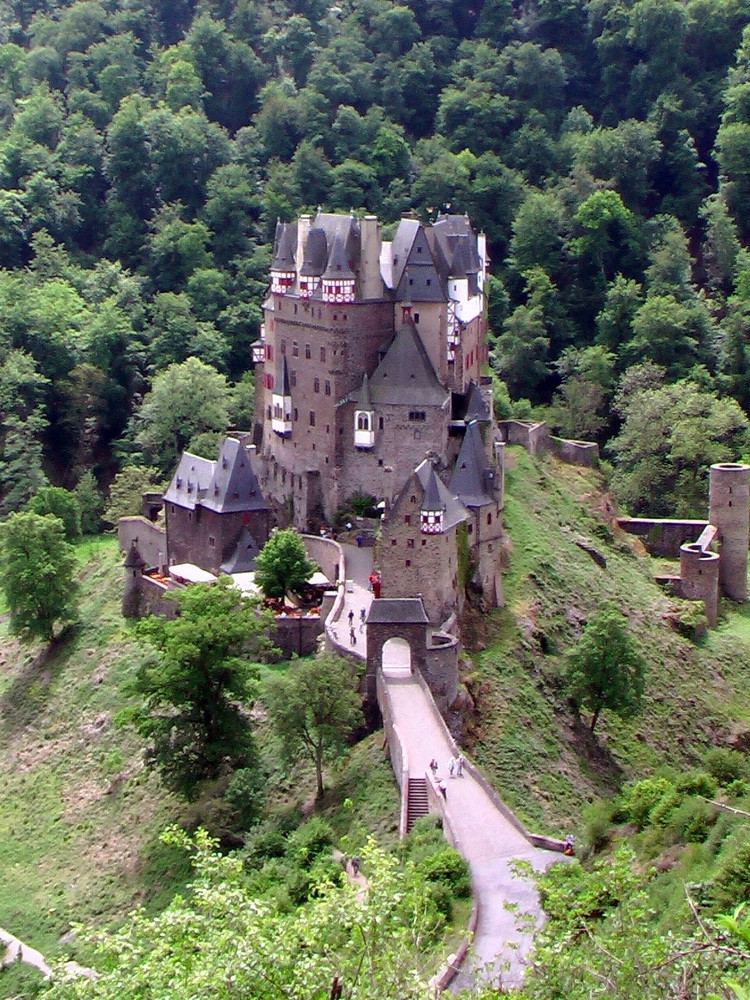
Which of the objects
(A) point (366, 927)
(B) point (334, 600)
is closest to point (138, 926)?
(A) point (366, 927)

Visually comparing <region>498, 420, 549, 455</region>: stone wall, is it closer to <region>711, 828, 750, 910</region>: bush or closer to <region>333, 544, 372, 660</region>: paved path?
<region>333, 544, 372, 660</region>: paved path

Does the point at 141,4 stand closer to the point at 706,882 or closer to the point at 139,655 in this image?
the point at 139,655

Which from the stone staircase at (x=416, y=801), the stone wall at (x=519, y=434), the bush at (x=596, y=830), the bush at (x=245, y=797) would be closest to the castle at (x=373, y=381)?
the stone wall at (x=519, y=434)

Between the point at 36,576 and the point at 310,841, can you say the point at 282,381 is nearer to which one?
the point at 36,576

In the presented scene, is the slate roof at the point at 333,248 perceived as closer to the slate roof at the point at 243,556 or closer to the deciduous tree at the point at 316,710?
the slate roof at the point at 243,556

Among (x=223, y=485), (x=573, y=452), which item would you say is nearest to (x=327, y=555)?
(x=223, y=485)

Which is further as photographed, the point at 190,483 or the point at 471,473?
the point at 190,483
